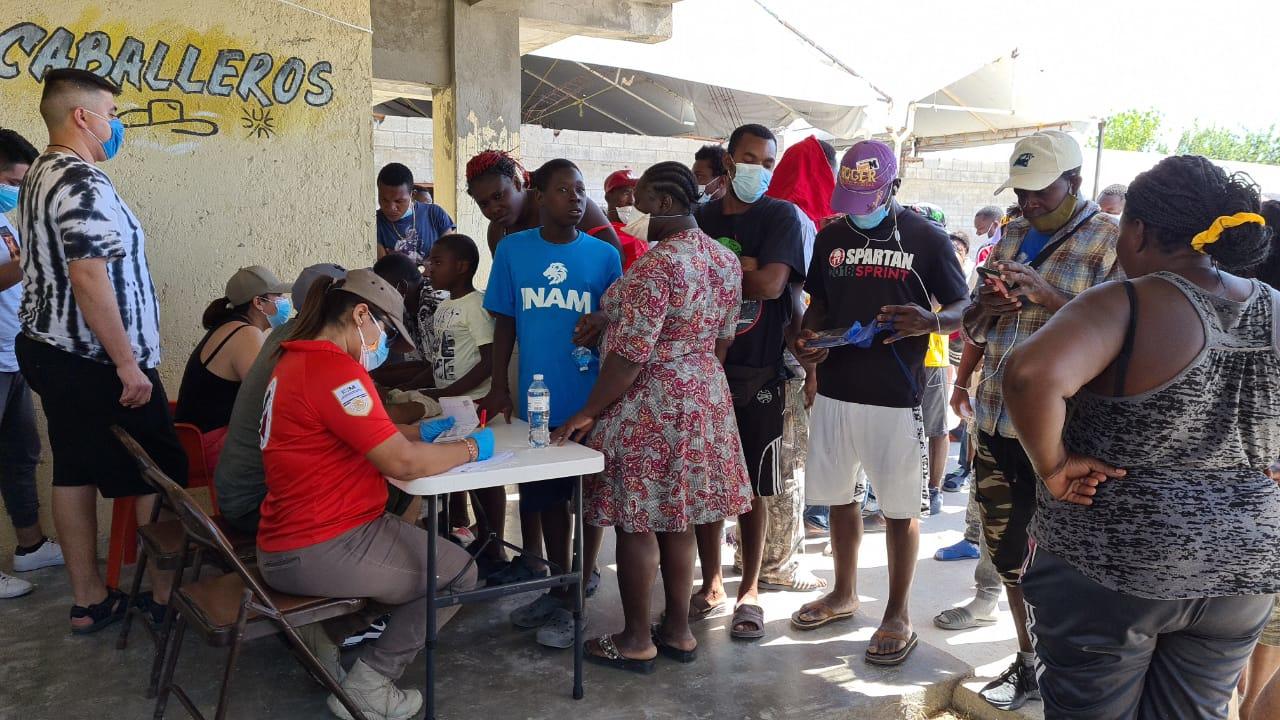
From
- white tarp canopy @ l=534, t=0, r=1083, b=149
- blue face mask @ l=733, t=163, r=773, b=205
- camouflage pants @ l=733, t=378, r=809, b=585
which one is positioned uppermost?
white tarp canopy @ l=534, t=0, r=1083, b=149

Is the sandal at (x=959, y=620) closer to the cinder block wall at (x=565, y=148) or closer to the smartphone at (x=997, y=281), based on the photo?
the smartphone at (x=997, y=281)

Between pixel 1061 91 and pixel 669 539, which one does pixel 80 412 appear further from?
pixel 1061 91

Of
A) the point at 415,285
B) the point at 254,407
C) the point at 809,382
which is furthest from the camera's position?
the point at 415,285

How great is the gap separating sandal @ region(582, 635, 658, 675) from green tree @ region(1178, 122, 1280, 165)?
53.1m

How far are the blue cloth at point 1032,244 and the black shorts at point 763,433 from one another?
108cm

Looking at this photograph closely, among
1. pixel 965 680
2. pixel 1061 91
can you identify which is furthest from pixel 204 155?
pixel 1061 91

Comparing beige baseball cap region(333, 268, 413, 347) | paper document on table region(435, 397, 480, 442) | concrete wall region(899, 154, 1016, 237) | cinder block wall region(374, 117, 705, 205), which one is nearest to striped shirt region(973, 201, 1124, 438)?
paper document on table region(435, 397, 480, 442)

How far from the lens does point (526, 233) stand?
3.65m

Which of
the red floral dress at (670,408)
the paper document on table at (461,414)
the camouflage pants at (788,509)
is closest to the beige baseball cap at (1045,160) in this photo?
the red floral dress at (670,408)

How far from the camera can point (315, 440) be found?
279 cm

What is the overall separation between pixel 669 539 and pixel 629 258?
5.42ft

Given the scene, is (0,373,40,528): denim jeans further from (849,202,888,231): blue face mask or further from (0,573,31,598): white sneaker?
(849,202,888,231): blue face mask

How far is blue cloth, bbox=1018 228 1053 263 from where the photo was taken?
3.27 m

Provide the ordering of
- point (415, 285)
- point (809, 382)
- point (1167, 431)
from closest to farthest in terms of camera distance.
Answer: point (1167, 431), point (809, 382), point (415, 285)
